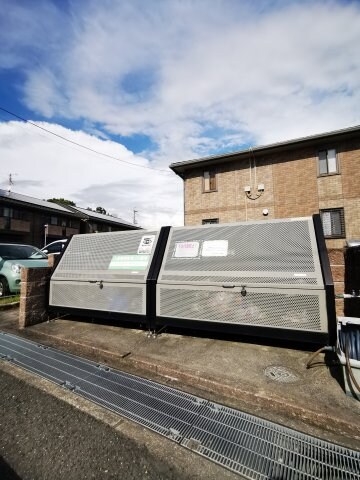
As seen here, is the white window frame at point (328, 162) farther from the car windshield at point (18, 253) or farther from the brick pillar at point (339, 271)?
the car windshield at point (18, 253)

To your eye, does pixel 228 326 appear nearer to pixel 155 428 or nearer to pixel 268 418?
pixel 268 418

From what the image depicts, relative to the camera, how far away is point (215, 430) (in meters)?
2.04

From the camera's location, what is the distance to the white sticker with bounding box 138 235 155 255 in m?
4.48

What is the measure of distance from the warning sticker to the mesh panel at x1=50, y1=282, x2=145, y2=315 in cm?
34

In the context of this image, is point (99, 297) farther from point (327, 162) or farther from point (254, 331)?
point (327, 162)

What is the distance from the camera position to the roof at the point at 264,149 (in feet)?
37.7

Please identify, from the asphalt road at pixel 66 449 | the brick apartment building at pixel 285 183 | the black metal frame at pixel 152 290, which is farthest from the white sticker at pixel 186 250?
the brick apartment building at pixel 285 183

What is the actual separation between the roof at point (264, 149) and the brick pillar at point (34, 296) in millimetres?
11336

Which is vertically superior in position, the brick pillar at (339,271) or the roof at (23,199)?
the roof at (23,199)

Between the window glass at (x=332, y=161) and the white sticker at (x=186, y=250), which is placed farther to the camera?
the window glass at (x=332, y=161)

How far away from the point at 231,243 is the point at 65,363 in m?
2.84

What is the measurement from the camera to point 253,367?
2.92 m

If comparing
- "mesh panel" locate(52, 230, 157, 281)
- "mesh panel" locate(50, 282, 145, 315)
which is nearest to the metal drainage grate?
"mesh panel" locate(50, 282, 145, 315)

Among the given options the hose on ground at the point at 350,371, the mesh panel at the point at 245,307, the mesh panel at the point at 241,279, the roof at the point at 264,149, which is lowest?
the hose on ground at the point at 350,371
